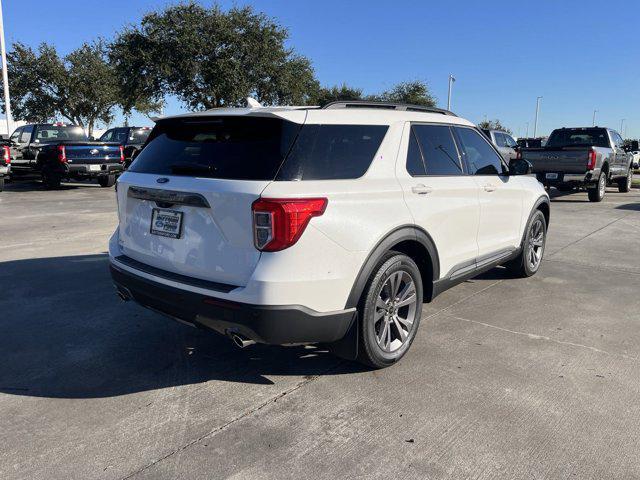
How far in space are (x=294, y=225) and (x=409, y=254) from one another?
4.29 feet

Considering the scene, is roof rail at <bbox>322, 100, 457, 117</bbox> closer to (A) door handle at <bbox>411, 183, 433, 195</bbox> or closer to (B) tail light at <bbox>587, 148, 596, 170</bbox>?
(A) door handle at <bbox>411, 183, 433, 195</bbox>

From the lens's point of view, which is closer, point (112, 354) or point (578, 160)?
point (112, 354)

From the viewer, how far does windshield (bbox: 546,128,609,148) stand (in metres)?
14.5

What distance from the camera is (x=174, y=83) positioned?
1059 inches

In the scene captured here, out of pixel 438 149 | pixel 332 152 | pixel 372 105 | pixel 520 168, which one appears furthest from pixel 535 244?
pixel 332 152

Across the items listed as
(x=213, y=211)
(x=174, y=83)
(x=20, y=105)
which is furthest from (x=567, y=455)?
(x=20, y=105)

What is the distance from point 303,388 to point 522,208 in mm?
3377

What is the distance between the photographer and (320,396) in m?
3.21

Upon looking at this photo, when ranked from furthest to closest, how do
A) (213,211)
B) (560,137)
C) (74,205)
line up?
(560,137)
(74,205)
(213,211)

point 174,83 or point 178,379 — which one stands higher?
point 174,83

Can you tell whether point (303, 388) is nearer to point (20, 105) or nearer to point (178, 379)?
point (178, 379)

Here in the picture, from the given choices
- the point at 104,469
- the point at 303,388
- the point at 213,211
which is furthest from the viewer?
the point at 303,388

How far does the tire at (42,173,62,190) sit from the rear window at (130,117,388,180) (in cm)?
1399

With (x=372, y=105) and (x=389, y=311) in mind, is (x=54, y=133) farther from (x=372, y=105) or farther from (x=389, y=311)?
(x=389, y=311)
